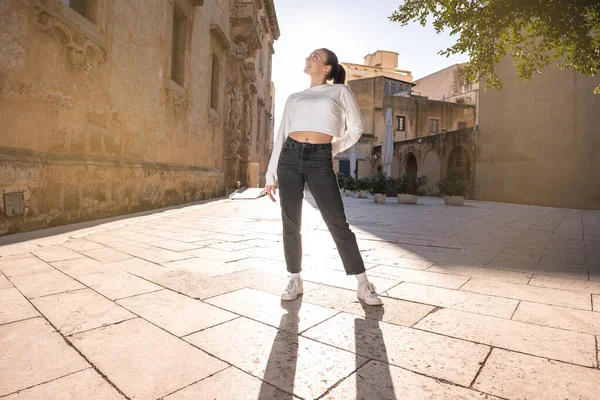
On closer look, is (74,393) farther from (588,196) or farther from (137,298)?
(588,196)

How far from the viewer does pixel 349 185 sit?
17672 millimetres

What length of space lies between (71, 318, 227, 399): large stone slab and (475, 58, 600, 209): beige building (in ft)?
51.9

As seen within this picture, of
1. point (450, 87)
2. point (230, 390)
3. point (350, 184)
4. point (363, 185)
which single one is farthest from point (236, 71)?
point (450, 87)

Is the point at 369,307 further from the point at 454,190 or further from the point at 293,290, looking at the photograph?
the point at 454,190

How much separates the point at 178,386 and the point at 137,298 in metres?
1.11

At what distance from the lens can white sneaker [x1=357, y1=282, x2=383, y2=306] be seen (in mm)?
2207

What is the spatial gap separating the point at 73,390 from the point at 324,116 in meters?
1.84

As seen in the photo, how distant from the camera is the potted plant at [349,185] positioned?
17141 millimetres

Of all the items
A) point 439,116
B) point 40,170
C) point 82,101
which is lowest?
point 40,170

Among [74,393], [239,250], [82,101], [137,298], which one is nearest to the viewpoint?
[74,393]

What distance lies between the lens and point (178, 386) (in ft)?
4.24

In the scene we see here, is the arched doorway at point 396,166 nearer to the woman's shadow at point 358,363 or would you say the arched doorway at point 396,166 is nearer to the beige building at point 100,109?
the beige building at point 100,109

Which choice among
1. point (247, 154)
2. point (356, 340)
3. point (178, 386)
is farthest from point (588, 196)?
point (178, 386)

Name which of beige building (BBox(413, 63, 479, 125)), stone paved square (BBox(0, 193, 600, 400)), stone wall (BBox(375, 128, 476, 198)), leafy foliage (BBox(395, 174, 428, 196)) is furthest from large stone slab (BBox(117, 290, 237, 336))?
beige building (BBox(413, 63, 479, 125))
